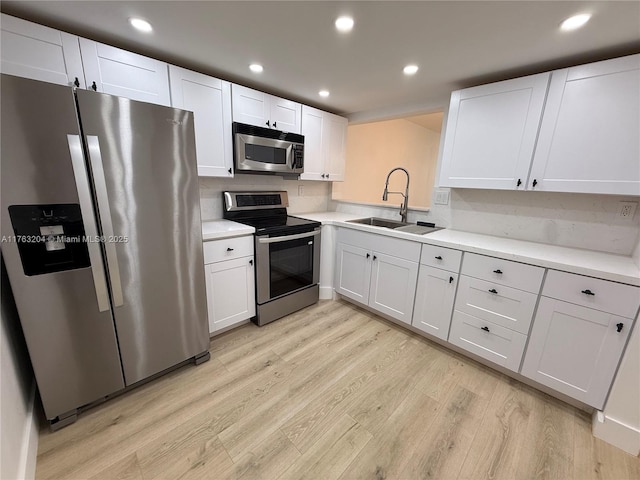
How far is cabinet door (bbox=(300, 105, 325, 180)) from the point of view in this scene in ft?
9.12

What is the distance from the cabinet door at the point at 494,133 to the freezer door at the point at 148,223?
6.60ft

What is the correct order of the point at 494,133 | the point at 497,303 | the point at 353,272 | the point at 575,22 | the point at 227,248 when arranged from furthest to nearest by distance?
1. the point at 353,272
2. the point at 227,248
3. the point at 494,133
4. the point at 497,303
5. the point at 575,22

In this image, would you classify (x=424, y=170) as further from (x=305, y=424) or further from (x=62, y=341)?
(x=62, y=341)

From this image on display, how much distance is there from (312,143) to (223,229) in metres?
1.43

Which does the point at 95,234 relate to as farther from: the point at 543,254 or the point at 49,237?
the point at 543,254

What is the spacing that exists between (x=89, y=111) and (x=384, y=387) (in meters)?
2.33

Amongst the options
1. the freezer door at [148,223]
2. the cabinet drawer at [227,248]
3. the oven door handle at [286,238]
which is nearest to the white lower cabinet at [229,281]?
the cabinet drawer at [227,248]

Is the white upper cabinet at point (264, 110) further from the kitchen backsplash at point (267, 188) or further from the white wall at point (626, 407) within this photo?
the white wall at point (626, 407)

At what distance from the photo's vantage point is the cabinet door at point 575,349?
4.70ft

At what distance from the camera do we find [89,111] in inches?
49.3

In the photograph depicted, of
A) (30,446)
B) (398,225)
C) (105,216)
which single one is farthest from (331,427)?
(398,225)

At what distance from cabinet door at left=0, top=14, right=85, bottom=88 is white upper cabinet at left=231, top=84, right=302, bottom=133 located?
1002 millimetres

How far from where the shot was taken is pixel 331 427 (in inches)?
58.4

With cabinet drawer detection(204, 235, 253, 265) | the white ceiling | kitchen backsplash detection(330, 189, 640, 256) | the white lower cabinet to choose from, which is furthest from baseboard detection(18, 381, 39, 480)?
kitchen backsplash detection(330, 189, 640, 256)
